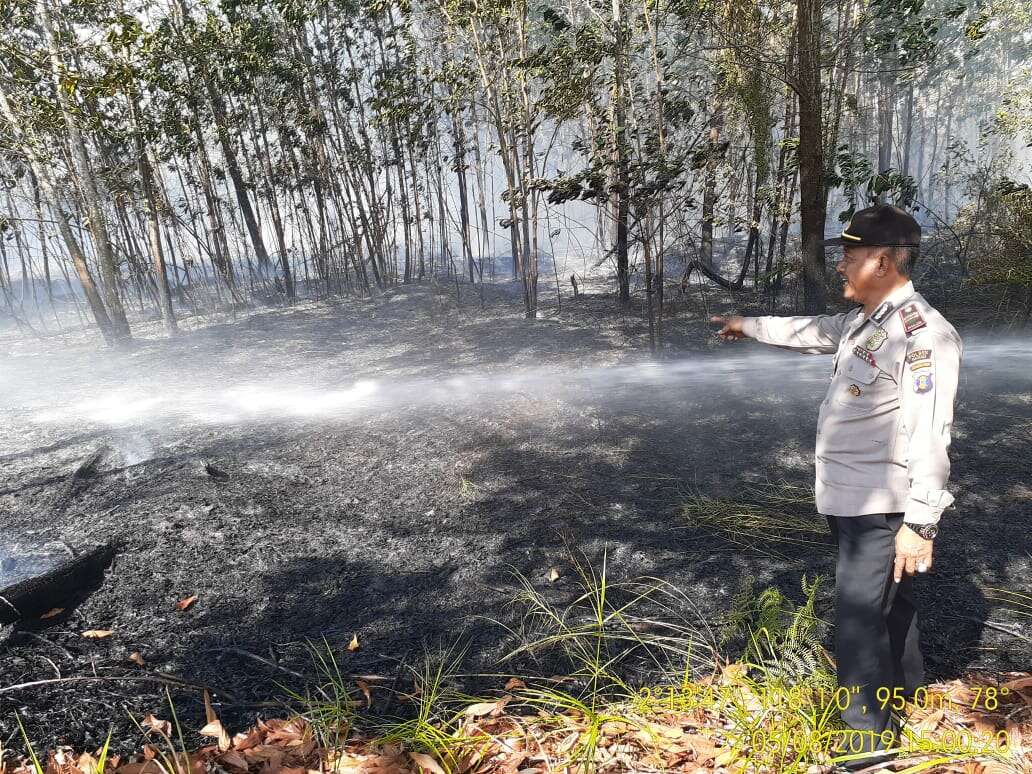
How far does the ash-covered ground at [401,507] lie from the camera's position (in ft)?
8.35

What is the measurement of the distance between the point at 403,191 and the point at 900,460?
51.2ft

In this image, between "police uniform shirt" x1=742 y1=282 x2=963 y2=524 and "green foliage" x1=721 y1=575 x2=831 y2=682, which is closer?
"police uniform shirt" x1=742 y1=282 x2=963 y2=524

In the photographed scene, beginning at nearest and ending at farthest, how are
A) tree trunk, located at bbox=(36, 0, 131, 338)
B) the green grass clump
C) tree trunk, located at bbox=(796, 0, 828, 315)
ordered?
the green grass clump, tree trunk, located at bbox=(796, 0, 828, 315), tree trunk, located at bbox=(36, 0, 131, 338)

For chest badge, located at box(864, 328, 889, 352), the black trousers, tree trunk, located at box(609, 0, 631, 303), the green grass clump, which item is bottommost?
the green grass clump

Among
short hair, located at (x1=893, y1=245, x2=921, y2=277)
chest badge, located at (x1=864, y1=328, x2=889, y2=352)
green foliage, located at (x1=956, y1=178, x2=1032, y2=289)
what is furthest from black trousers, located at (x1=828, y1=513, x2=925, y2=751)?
green foliage, located at (x1=956, y1=178, x2=1032, y2=289)

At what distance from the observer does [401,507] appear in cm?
411

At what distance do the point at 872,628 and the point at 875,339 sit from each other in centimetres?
89

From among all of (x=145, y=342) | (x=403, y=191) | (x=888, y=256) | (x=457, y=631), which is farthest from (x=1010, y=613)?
(x=403, y=191)

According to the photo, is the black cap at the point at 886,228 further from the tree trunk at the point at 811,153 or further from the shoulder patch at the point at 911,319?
the tree trunk at the point at 811,153

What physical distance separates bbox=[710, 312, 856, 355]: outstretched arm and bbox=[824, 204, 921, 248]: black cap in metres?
0.33

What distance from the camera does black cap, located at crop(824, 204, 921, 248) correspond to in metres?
1.78

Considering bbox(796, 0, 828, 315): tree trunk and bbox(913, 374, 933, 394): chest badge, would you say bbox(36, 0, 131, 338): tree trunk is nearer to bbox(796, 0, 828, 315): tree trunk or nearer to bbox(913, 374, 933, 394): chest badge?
bbox(796, 0, 828, 315): tree trunk

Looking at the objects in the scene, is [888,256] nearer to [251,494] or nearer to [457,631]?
[457,631]

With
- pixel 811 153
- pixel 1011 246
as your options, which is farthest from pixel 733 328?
pixel 1011 246
